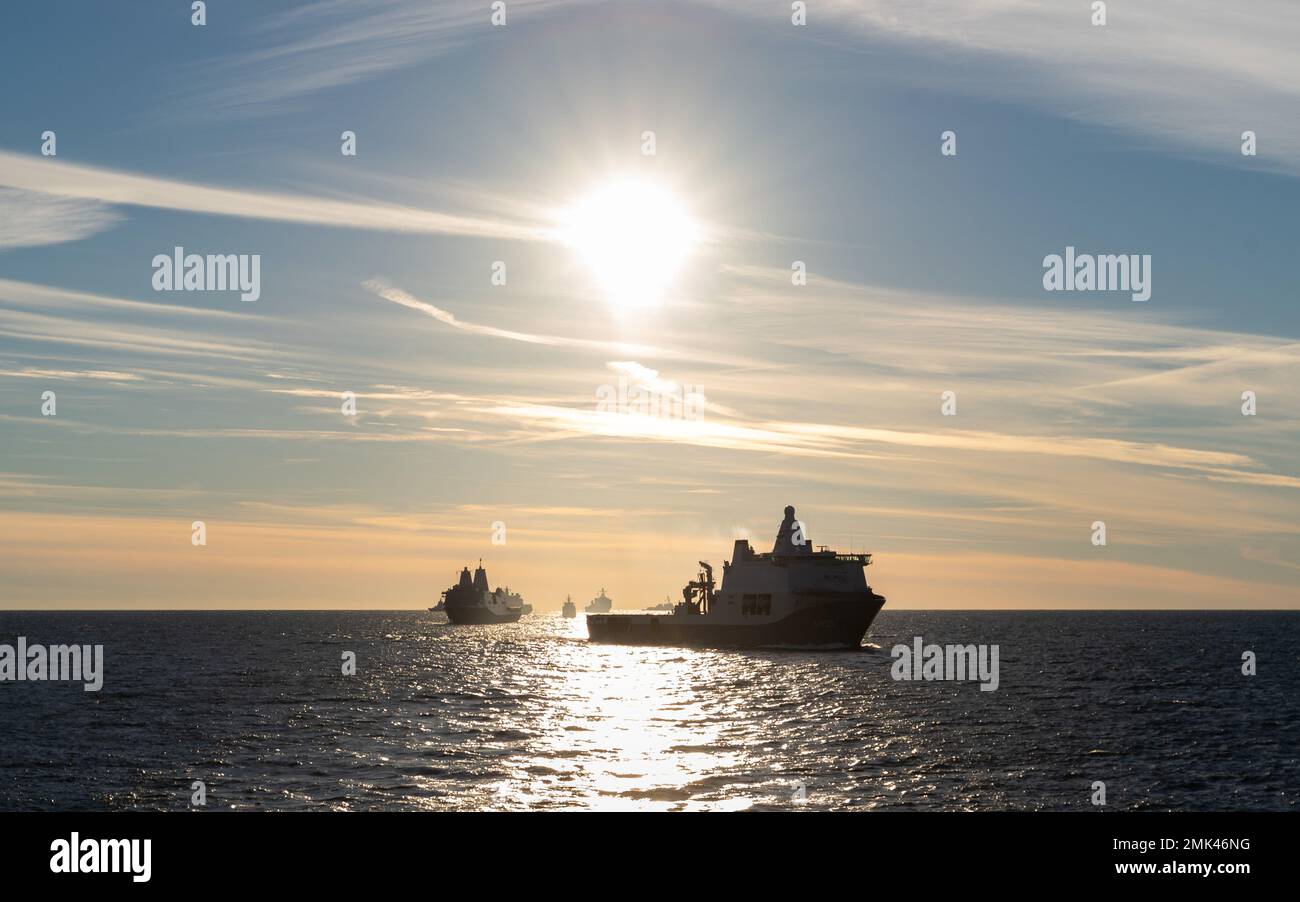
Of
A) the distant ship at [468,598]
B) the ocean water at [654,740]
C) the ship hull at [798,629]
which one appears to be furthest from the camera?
the distant ship at [468,598]

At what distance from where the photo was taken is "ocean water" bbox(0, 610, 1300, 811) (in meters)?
31.8

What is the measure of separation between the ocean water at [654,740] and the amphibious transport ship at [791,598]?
8192 mm

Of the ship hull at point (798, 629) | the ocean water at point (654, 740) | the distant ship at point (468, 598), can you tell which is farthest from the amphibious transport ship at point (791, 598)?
the distant ship at point (468, 598)

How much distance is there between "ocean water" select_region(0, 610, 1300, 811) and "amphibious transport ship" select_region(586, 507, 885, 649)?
8192 mm

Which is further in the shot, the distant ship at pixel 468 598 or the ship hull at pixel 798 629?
the distant ship at pixel 468 598

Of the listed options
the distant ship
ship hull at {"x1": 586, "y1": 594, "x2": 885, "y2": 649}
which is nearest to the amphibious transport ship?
ship hull at {"x1": 586, "y1": 594, "x2": 885, "y2": 649}

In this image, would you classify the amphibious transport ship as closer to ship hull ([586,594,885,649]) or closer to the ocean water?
ship hull ([586,594,885,649])

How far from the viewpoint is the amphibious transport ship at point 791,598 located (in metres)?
95.4

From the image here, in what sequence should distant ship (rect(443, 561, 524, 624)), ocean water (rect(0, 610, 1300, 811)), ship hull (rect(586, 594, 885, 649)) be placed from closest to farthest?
ocean water (rect(0, 610, 1300, 811)) → ship hull (rect(586, 594, 885, 649)) → distant ship (rect(443, 561, 524, 624))

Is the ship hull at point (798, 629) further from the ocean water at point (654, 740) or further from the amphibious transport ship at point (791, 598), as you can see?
the ocean water at point (654, 740)

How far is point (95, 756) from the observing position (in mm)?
40812
